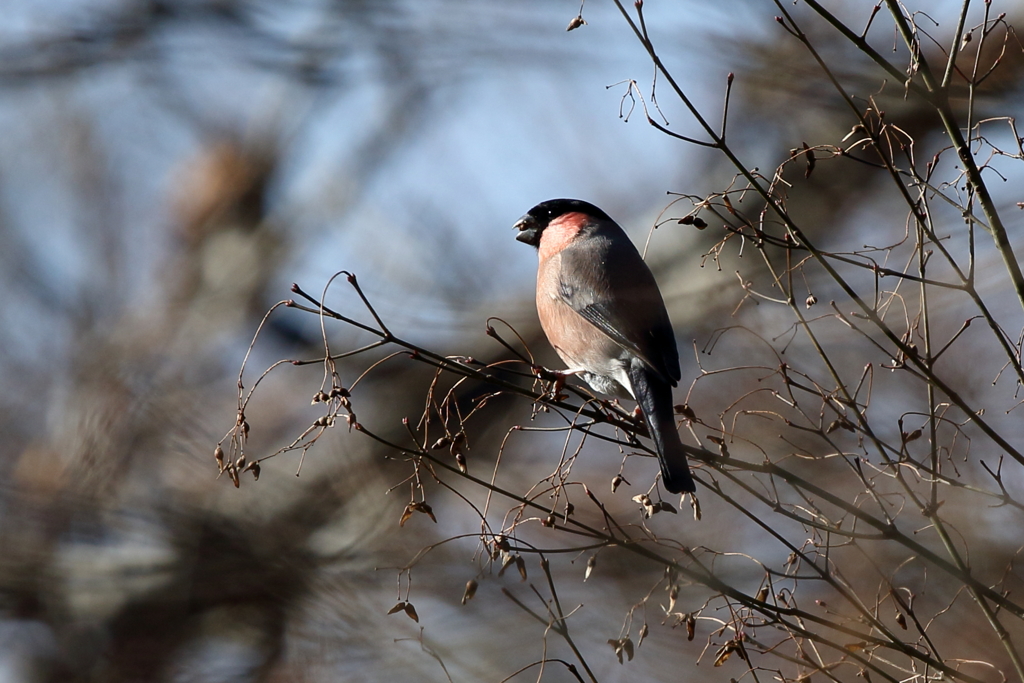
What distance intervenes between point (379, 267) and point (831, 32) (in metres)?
2.47

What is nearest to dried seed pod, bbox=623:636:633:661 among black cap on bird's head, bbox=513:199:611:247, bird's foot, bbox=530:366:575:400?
bird's foot, bbox=530:366:575:400

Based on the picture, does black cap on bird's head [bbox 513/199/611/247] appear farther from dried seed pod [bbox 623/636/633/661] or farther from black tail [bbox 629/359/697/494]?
dried seed pod [bbox 623/636/633/661]

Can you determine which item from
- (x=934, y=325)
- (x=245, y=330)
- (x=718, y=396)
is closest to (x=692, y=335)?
(x=718, y=396)

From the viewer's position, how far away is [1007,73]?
3391 millimetres

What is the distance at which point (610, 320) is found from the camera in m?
2.67

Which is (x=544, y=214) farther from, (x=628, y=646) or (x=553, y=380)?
(x=628, y=646)

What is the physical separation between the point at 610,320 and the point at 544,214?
3.22ft

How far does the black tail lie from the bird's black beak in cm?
108

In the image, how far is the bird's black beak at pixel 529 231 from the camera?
3520 mm

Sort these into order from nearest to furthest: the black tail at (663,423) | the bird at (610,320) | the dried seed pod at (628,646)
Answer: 1. the dried seed pod at (628,646)
2. the black tail at (663,423)
3. the bird at (610,320)

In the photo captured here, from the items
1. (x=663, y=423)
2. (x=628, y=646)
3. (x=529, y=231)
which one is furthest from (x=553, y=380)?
(x=529, y=231)

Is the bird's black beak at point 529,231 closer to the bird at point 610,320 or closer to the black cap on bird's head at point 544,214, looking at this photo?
the black cap on bird's head at point 544,214

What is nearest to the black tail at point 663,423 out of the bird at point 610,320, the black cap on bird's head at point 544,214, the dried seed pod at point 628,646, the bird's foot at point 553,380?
the bird at point 610,320

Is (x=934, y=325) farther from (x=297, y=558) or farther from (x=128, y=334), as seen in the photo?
(x=128, y=334)
